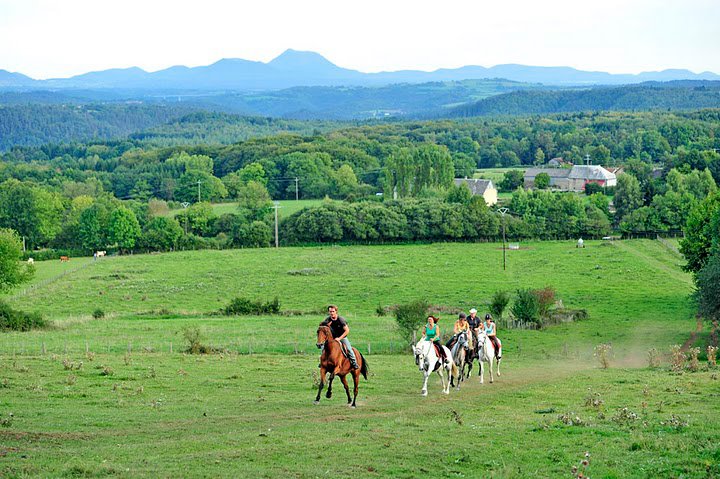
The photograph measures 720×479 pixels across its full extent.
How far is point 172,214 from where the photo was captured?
11775 centimetres

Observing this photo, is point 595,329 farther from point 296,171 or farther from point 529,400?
point 296,171

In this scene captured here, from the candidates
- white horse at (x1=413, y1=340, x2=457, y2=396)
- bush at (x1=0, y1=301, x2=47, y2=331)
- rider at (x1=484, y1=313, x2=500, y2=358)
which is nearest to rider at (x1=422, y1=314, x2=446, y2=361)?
white horse at (x1=413, y1=340, x2=457, y2=396)

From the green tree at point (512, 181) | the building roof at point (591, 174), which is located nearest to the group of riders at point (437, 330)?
the green tree at point (512, 181)

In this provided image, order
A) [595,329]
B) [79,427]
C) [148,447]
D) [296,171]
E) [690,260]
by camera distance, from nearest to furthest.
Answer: [148,447] < [79,427] < [595,329] < [690,260] < [296,171]

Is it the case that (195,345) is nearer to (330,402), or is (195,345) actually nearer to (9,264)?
(330,402)

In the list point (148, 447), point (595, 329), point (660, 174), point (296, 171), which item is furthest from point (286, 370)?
point (296, 171)

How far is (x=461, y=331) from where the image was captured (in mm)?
27797

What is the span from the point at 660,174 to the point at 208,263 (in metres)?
74.0

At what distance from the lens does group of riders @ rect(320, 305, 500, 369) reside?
23734 millimetres

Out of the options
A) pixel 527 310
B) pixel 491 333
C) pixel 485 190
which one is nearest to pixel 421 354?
pixel 491 333

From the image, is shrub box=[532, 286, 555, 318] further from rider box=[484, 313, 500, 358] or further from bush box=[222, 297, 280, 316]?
rider box=[484, 313, 500, 358]

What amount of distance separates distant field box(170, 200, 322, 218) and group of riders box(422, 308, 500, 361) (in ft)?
270

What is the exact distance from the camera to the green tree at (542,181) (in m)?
141

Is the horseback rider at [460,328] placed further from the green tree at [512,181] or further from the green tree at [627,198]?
the green tree at [512,181]
